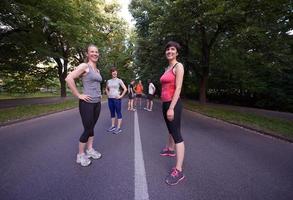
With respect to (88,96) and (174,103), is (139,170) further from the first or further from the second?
(88,96)

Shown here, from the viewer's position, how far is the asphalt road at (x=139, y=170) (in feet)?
11.5

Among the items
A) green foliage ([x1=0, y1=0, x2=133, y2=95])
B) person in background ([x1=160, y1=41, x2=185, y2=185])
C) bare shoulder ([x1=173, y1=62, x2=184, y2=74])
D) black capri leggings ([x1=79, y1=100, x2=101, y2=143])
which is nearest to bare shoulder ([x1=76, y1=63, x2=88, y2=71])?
black capri leggings ([x1=79, y1=100, x2=101, y2=143])

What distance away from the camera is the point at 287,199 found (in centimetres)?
340

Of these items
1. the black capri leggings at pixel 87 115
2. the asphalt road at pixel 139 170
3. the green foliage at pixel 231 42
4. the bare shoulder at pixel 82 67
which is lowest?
the asphalt road at pixel 139 170

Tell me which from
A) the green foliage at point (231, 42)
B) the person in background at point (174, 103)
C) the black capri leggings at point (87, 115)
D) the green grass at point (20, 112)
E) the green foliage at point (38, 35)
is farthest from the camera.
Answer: the green foliage at point (38, 35)

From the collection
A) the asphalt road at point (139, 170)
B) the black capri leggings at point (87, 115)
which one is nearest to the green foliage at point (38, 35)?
the asphalt road at point (139, 170)

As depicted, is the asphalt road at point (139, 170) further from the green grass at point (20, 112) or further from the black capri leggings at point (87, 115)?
the green grass at point (20, 112)

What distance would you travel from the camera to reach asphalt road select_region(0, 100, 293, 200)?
350 cm

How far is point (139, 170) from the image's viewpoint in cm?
441

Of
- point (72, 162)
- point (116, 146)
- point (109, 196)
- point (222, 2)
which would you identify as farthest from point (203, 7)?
point (109, 196)

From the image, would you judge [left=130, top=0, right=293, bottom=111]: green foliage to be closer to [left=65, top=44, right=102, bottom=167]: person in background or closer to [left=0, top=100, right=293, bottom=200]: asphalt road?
[left=0, top=100, right=293, bottom=200]: asphalt road

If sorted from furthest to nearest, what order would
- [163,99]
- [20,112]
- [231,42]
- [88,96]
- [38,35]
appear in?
[38,35]
[231,42]
[20,112]
[88,96]
[163,99]

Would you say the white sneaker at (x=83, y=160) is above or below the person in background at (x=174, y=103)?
below

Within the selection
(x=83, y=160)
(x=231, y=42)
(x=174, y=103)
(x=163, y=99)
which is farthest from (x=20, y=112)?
(x=231, y=42)
